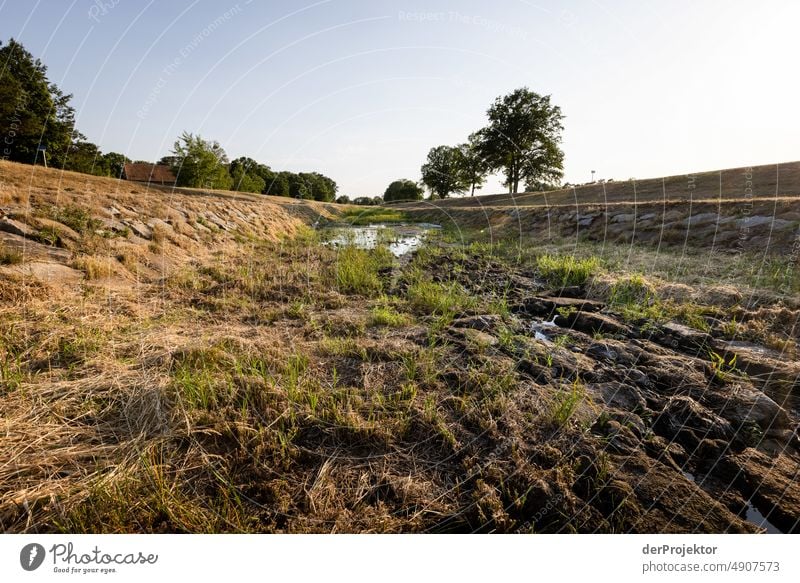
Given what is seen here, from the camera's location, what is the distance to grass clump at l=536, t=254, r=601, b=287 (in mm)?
7309

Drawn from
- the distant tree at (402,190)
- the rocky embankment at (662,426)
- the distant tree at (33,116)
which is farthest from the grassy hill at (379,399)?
the distant tree at (33,116)


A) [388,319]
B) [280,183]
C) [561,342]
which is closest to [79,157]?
[280,183]

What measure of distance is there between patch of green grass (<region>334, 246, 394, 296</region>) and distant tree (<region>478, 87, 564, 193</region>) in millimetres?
33611

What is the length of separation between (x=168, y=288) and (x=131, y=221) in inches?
137

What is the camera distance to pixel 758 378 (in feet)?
10.9

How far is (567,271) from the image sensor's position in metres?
7.52

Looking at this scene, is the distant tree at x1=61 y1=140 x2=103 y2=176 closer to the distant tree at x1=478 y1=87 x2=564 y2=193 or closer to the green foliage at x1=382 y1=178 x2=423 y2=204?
the green foliage at x1=382 y1=178 x2=423 y2=204

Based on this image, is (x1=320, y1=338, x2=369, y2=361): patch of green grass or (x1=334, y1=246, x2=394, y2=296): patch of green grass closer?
(x1=320, y1=338, x2=369, y2=361): patch of green grass

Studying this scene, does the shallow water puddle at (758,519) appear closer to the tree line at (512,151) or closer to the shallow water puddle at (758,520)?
the shallow water puddle at (758,520)

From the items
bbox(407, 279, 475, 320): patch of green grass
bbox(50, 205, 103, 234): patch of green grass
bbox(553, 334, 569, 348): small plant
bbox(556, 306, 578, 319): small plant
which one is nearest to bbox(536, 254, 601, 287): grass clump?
bbox(556, 306, 578, 319): small plant

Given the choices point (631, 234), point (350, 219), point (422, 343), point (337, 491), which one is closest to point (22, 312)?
point (337, 491)

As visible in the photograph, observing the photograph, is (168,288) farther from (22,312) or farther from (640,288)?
(640,288)

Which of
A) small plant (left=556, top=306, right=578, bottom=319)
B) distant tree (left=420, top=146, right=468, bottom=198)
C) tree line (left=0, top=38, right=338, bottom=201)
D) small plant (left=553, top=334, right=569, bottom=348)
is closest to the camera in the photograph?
small plant (left=553, top=334, right=569, bottom=348)

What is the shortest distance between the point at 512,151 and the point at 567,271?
3405 centimetres
